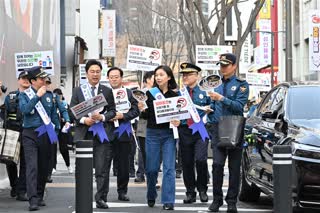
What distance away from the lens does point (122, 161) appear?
9.47 m

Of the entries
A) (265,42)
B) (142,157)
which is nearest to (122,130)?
(142,157)

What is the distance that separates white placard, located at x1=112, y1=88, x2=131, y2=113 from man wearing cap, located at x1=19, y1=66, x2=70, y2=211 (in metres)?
1.07

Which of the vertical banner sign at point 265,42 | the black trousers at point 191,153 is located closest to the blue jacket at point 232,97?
the black trousers at point 191,153

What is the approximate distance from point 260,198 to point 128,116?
8.32 ft

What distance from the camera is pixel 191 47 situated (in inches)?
1154

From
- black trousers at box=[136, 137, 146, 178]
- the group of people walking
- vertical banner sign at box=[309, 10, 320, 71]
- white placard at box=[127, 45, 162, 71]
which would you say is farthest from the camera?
vertical banner sign at box=[309, 10, 320, 71]

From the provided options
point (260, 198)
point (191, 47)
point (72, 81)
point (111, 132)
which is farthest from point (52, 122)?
point (72, 81)

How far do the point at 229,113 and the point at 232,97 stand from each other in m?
0.21

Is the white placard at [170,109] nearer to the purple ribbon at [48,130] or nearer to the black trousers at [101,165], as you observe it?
the black trousers at [101,165]

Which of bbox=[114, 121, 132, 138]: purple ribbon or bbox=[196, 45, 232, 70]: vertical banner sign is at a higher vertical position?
bbox=[196, 45, 232, 70]: vertical banner sign

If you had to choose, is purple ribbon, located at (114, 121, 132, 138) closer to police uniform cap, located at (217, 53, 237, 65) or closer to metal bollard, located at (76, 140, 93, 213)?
police uniform cap, located at (217, 53, 237, 65)

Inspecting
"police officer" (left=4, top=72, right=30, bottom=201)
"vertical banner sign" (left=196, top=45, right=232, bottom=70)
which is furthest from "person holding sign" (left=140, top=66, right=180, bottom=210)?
"vertical banner sign" (left=196, top=45, right=232, bottom=70)

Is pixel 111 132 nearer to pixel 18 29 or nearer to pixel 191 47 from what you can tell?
pixel 18 29

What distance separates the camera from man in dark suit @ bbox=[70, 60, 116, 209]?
8.52 meters
